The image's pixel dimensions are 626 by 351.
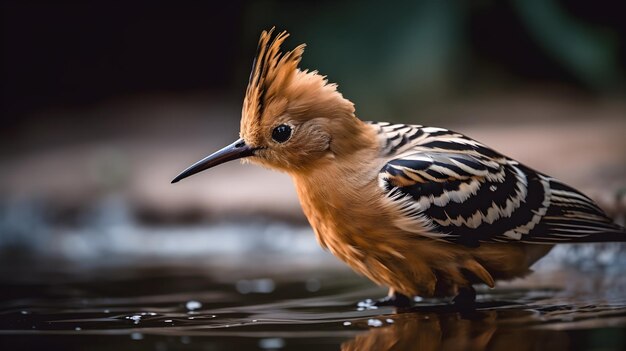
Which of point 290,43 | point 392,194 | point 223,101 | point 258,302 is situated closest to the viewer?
point 392,194

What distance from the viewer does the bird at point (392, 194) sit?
4504mm

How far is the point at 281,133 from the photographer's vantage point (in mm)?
4660

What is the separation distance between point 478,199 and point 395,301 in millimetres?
734

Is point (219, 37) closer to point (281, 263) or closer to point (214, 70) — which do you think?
point (214, 70)

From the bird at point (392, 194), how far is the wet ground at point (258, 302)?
0.77 feet

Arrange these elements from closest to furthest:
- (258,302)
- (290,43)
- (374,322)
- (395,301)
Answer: (374,322), (395,301), (258,302), (290,43)

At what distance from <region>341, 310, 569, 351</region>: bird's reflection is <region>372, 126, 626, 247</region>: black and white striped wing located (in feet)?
1.93

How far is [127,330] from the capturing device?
3939 millimetres

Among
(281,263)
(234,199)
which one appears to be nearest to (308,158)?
(281,263)

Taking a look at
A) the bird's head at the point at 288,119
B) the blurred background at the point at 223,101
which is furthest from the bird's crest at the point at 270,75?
the blurred background at the point at 223,101

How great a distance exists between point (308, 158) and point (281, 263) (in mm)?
2450

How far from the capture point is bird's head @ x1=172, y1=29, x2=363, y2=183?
461 centimetres

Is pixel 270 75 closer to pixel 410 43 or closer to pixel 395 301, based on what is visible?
pixel 395 301


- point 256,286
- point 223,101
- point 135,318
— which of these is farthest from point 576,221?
point 223,101
